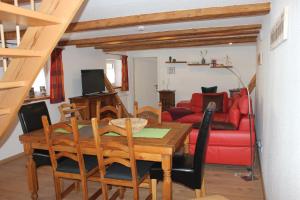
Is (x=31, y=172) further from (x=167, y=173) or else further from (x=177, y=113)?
(x=177, y=113)

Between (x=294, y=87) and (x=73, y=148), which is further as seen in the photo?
(x=73, y=148)

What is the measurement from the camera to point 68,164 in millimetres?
2691

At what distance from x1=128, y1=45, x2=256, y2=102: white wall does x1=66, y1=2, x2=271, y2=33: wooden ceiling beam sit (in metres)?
4.79

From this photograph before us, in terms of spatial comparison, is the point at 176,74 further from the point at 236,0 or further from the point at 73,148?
the point at 73,148

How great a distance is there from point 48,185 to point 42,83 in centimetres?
267

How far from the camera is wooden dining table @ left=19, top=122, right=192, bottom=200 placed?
2.27 metres

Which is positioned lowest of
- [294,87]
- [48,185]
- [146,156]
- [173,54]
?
[48,185]

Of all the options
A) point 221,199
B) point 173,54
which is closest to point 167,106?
point 173,54

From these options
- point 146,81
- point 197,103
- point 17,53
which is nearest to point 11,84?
point 17,53

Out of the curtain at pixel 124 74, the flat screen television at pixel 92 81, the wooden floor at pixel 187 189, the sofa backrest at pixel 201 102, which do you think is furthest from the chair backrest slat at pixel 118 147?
the curtain at pixel 124 74

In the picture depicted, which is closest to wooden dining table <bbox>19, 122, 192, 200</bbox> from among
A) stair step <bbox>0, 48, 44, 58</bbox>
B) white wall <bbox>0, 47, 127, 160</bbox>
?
stair step <bbox>0, 48, 44, 58</bbox>

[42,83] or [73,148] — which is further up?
[42,83]

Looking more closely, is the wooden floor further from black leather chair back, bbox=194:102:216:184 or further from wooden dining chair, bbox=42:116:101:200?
black leather chair back, bbox=194:102:216:184

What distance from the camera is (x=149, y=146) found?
7.47 ft
